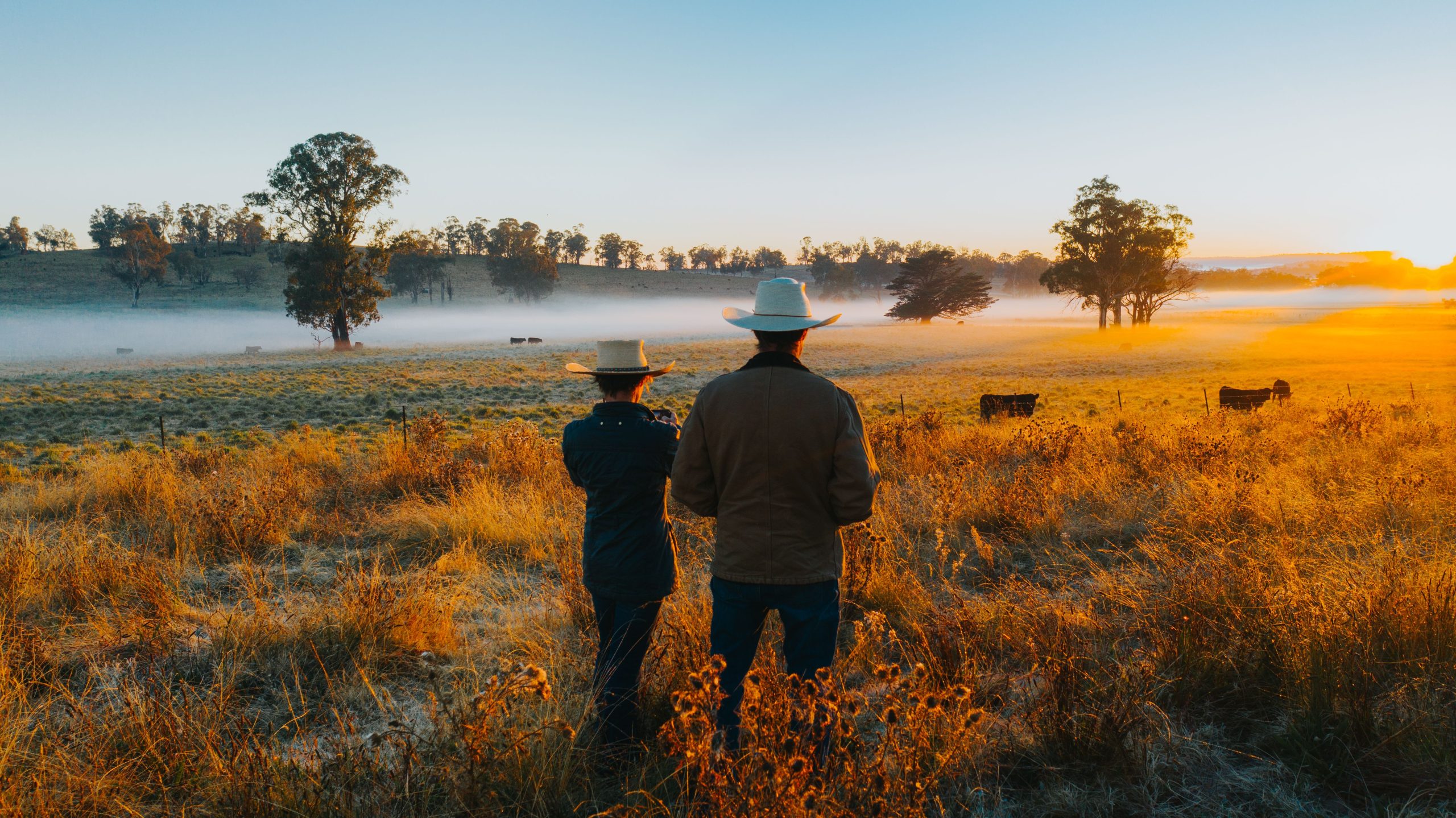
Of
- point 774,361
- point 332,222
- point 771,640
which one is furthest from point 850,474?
point 332,222

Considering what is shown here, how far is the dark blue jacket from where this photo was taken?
3500mm

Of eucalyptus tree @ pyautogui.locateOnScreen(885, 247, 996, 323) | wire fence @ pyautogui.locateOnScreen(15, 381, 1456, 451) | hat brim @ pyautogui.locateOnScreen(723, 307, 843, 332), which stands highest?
eucalyptus tree @ pyautogui.locateOnScreen(885, 247, 996, 323)

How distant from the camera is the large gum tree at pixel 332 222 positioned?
42000 millimetres

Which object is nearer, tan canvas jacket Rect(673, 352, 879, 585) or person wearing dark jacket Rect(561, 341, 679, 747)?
tan canvas jacket Rect(673, 352, 879, 585)

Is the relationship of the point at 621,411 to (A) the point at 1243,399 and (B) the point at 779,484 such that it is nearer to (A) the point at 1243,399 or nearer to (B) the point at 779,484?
(B) the point at 779,484

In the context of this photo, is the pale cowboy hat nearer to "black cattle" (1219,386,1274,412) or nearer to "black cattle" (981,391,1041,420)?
"black cattle" (981,391,1041,420)

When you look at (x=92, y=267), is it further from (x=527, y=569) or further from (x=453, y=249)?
(x=527, y=569)

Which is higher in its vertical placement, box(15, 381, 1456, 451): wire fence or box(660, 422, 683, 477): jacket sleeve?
box(660, 422, 683, 477): jacket sleeve

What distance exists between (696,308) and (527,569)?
103m

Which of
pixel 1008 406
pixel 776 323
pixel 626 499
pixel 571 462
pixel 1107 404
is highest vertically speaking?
pixel 776 323

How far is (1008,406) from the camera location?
16734 mm

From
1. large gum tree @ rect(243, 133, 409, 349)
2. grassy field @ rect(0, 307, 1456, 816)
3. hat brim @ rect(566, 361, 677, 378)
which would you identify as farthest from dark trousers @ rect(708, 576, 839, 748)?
large gum tree @ rect(243, 133, 409, 349)

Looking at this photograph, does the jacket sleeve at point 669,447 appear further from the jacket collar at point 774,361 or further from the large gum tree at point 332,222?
the large gum tree at point 332,222

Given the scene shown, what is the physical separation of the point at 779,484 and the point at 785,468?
0.07m
